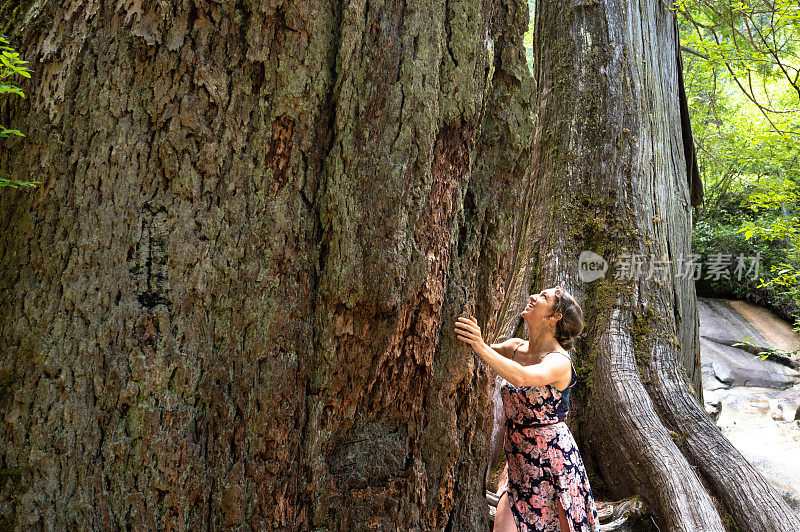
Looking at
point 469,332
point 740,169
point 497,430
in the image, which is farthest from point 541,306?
point 740,169

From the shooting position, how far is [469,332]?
2.27 metres

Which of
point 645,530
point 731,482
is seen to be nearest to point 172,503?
point 645,530

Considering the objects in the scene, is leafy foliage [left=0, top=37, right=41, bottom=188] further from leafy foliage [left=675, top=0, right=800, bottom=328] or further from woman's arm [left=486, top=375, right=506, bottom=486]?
leafy foliage [left=675, top=0, right=800, bottom=328]

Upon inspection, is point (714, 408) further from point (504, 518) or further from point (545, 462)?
point (545, 462)

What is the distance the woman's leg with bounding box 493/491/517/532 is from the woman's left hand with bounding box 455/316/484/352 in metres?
1.43

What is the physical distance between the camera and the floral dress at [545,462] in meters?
3.02

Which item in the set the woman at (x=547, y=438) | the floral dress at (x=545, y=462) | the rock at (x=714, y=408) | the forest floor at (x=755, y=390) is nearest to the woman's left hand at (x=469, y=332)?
the woman at (x=547, y=438)

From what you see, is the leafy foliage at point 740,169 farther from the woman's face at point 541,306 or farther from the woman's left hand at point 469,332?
the woman's left hand at point 469,332

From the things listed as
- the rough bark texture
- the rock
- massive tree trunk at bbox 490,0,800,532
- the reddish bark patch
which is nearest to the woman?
the rough bark texture

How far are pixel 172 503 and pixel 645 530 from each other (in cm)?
349

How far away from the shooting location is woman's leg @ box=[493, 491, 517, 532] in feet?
10.8

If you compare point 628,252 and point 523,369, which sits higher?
point 628,252

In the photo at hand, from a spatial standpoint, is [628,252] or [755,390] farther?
[755,390]

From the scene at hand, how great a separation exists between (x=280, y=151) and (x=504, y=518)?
8.27 feet
